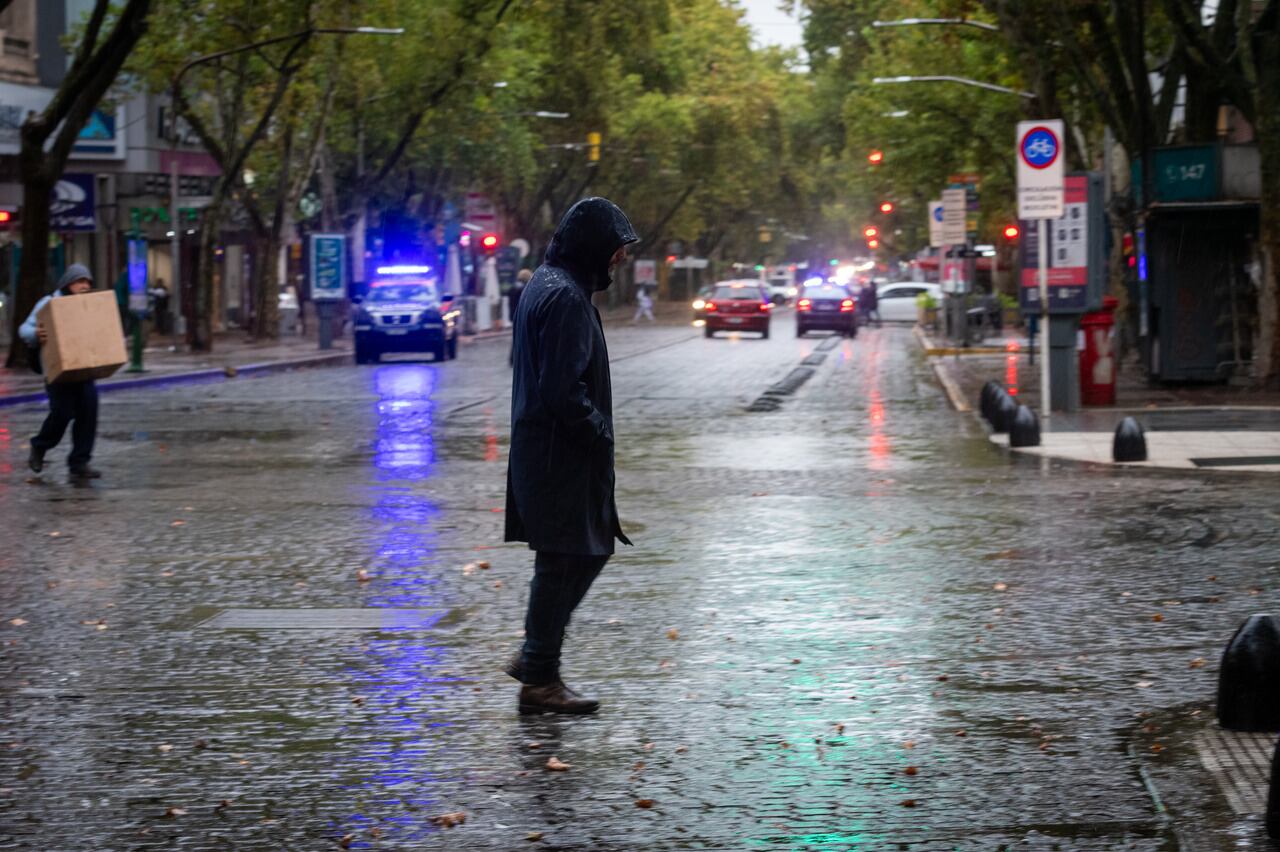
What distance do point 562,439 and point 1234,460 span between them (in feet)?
36.3

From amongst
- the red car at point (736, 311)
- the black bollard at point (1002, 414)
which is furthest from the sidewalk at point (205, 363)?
the black bollard at point (1002, 414)

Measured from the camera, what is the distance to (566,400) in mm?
6980

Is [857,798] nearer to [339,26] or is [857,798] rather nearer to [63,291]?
[63,291]

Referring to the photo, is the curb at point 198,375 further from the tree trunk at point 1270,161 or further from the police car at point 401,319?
the tree trunk at point 1270,161

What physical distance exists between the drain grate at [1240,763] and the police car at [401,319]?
36.2m

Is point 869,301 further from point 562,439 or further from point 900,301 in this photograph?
point 562,439

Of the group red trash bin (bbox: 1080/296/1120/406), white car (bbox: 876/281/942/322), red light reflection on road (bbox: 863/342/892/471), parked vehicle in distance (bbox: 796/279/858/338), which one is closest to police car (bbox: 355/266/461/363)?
red light reflection on road (bbox: 863/342/892/471)

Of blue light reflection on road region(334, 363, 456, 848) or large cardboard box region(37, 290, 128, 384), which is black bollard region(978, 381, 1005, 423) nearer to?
blue light reflection on road region(334, 363, 456, 848)

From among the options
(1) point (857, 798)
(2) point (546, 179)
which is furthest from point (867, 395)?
(2) point (546, 179)

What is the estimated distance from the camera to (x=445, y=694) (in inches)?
303

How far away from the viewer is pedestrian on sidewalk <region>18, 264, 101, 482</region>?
53.8ft

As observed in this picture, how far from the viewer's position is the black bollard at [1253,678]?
6656mm

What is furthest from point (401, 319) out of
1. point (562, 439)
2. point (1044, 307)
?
point (562, 439)

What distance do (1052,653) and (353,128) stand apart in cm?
4678
